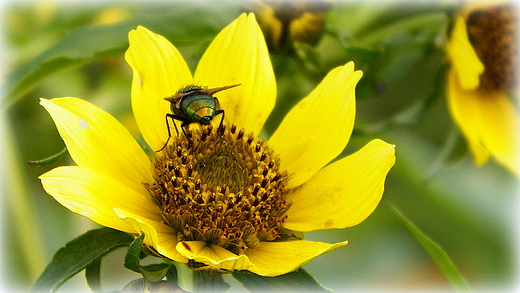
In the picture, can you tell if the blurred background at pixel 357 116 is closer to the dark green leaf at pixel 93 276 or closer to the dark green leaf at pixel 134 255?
the dark green leaf at pixel 93 276

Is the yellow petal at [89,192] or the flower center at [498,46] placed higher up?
the yellow petal at [89,192]

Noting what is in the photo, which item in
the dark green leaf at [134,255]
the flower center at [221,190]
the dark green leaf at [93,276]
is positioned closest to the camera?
the dark green leaf at [134,255]

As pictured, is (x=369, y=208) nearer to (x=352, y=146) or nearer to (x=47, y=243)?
(x=352, y=146)

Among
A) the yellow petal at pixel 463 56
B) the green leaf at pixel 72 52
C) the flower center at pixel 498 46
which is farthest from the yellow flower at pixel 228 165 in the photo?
the flower center at pixel 498 46

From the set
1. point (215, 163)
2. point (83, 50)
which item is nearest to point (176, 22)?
point (83, 50)

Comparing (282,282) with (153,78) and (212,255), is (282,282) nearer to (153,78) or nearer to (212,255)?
(212,255)

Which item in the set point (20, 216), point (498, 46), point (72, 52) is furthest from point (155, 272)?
point (498, 46)
